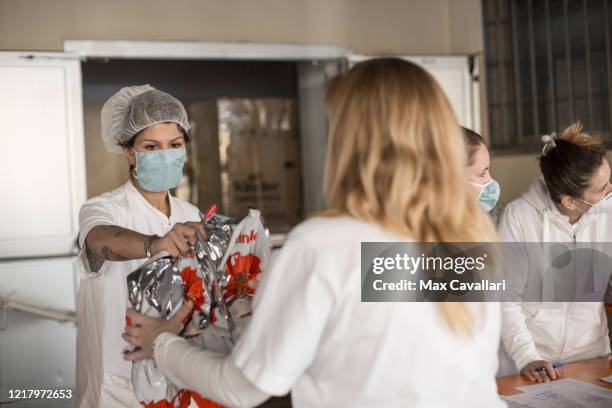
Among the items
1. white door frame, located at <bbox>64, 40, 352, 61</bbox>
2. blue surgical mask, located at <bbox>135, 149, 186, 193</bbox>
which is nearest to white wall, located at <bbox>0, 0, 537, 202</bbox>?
white door frame, located at <bbox>64, 40, 352, 61</bbox>

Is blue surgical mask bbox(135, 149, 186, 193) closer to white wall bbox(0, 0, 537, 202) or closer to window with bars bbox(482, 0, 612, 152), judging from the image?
white wall bbox(0, 0, 537, 202)

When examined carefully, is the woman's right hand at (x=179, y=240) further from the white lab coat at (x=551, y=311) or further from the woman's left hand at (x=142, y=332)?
the white lab coat at (x=551, y=311)

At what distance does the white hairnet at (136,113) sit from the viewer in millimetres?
2211

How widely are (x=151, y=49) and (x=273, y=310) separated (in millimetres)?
4139

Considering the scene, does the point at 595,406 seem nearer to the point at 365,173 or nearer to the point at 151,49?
the point at 365,173

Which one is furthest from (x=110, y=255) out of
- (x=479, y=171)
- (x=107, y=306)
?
(x=479, y=171)

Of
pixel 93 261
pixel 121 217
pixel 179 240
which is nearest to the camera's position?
pixel 179 240

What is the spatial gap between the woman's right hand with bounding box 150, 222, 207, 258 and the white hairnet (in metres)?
0.59

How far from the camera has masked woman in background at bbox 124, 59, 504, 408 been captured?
1.16 meters

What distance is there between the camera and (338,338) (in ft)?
3.89

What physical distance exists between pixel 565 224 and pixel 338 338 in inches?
68.2

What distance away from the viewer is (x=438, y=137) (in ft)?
3.97

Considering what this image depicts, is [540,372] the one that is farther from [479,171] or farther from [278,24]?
[278,24]

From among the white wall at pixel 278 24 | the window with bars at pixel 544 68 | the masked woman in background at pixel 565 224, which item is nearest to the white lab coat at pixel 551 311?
the masked woman in background at pixel 565 224
